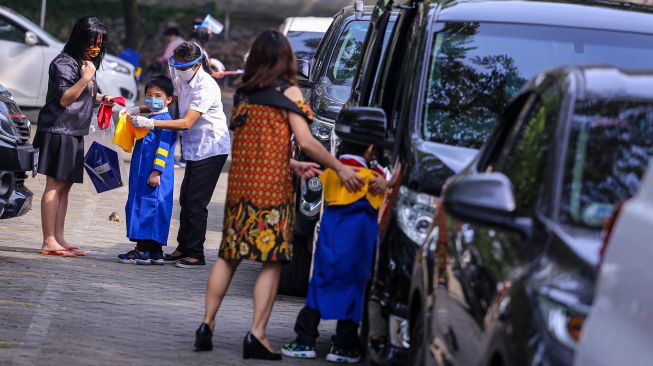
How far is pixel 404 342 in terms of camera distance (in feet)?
20.6

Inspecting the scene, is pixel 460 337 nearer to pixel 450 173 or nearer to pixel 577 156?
pixel 577 156

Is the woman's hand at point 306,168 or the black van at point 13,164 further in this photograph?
the black van at point 13,164

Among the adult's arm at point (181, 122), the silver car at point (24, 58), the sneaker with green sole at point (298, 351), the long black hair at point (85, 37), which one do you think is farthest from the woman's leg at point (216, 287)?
the silver car at point (24, 58)

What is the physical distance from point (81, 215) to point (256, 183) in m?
6.66

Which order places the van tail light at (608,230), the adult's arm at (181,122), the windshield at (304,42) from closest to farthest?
1. the van tail light at (608,230)
2. the adult's arm at (181,122)
3. the windshield at (304,42)

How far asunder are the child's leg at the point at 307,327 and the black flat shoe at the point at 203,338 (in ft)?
1.56

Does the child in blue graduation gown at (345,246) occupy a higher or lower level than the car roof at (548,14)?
lower

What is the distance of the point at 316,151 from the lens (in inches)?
290

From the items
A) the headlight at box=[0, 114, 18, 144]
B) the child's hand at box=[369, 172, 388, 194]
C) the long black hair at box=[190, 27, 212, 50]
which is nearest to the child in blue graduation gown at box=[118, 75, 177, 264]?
the headlight at box=[0, 114, 18, 144]

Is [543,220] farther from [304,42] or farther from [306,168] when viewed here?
[304,42]

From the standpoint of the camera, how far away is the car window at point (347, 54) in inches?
472

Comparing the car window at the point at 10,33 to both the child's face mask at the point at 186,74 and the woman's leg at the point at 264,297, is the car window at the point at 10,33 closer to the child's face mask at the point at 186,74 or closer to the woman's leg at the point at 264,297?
the child's face mask at the point at 186,74

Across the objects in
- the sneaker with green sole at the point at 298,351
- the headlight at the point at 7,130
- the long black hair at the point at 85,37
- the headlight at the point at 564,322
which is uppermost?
the headlight at the point at 564,322

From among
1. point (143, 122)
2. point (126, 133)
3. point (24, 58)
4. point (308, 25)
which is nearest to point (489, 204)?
point (143, 122)
